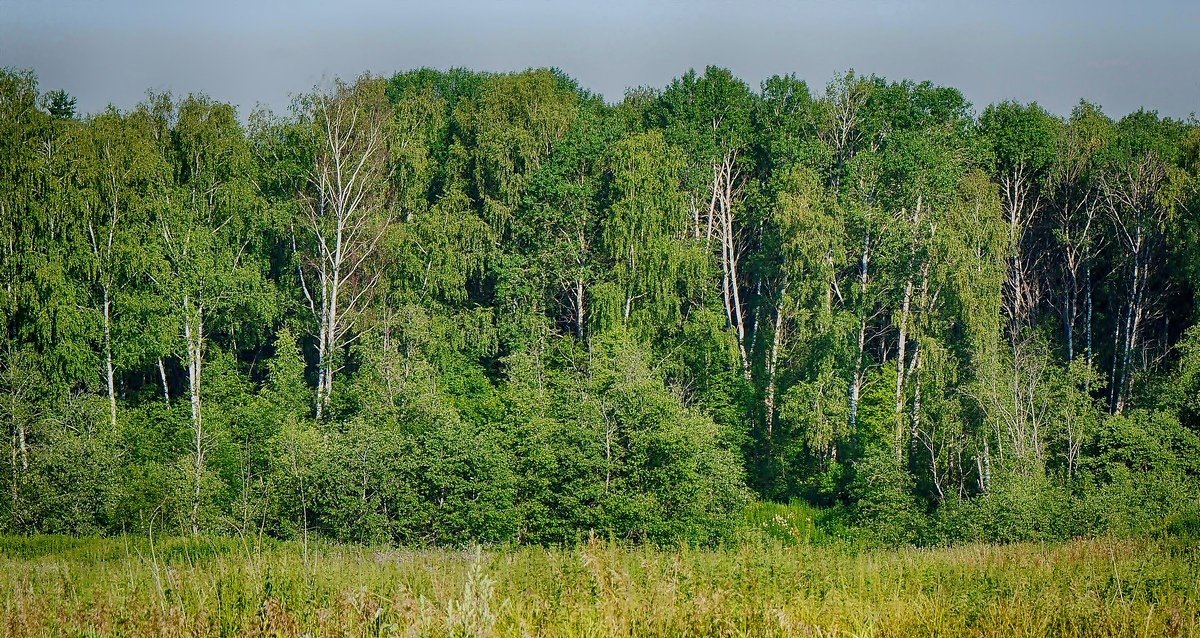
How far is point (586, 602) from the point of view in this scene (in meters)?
7.63

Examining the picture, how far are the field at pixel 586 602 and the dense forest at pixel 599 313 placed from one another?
1790cm

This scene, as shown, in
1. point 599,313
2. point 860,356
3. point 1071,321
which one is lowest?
point 860,356

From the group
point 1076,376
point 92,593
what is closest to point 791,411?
point 1076,376

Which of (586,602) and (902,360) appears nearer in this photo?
(586,602)

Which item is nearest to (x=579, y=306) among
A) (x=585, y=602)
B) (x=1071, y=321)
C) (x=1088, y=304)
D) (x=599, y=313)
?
(x=599, y=313)

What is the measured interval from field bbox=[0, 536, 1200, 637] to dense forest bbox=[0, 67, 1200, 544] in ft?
58.7

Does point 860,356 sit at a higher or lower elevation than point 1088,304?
lower

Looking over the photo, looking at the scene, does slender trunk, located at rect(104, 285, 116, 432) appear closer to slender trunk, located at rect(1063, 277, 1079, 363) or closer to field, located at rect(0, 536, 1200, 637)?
field, located at rect(0, 536, 1200, 637)

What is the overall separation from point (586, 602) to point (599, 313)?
27378mm

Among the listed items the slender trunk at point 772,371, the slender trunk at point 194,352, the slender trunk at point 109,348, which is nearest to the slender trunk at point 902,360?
the slender trunk at point 772,371

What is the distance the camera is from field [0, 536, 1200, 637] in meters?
6.82

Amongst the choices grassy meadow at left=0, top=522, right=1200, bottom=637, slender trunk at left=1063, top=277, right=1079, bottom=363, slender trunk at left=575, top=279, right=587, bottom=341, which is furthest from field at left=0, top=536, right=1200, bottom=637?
slender trunk at left=1063, top=277, right=1079, bottom=363

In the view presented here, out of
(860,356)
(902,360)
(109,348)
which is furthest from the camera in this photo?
(860,356)

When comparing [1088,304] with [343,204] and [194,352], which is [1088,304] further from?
[194,352]
